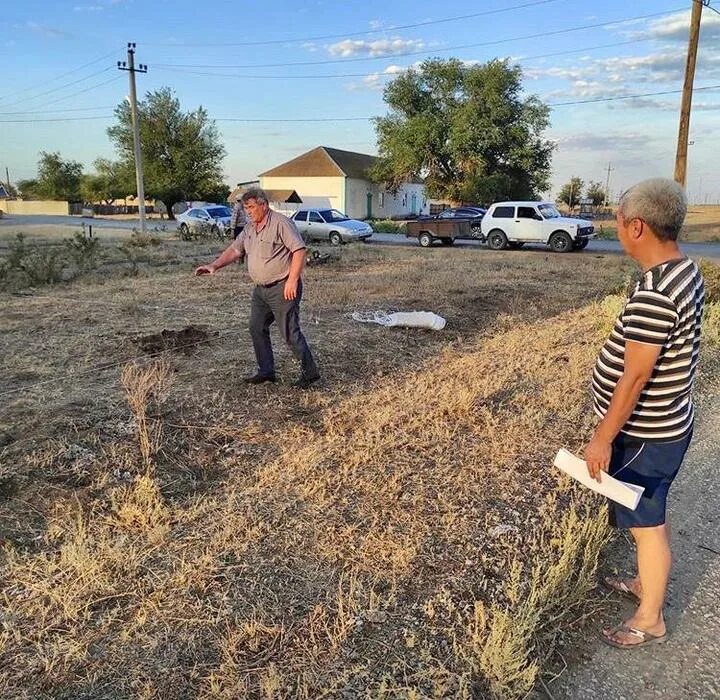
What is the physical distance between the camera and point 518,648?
2219 mm

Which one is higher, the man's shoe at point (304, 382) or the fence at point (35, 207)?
the fence at point (35, 207)

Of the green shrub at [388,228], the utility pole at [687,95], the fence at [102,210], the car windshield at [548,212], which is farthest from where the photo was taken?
the fence at [102,210]

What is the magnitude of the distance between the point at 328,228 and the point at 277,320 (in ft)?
70.4

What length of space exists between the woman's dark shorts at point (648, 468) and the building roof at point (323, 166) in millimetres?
54036

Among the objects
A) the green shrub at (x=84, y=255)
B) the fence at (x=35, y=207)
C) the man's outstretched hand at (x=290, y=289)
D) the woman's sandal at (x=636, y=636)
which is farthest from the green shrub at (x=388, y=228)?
the fence at (x=35, y=207)

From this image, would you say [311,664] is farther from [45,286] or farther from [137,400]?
[45,286]

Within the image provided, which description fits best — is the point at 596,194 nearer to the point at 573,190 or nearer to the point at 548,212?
the point at 573,190

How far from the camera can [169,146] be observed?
53375 millimetres

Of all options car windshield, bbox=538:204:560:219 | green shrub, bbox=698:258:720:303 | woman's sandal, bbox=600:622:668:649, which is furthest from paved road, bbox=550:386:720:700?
car windshield, bbox=538:204:560:219

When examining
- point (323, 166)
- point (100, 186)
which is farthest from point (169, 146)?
point (100, 186)

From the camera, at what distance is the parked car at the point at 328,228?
84.7 feet

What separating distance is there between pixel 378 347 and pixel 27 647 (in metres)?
4.91

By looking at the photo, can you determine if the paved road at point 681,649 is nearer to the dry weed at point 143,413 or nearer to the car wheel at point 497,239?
the dry weed at point 143,413

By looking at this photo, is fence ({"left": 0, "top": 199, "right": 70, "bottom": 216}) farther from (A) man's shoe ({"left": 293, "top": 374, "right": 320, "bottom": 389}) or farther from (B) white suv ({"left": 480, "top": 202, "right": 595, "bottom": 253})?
(A) man's shoe ({"left": 293, "top": 374, "right": 320, "bottom": 389})
